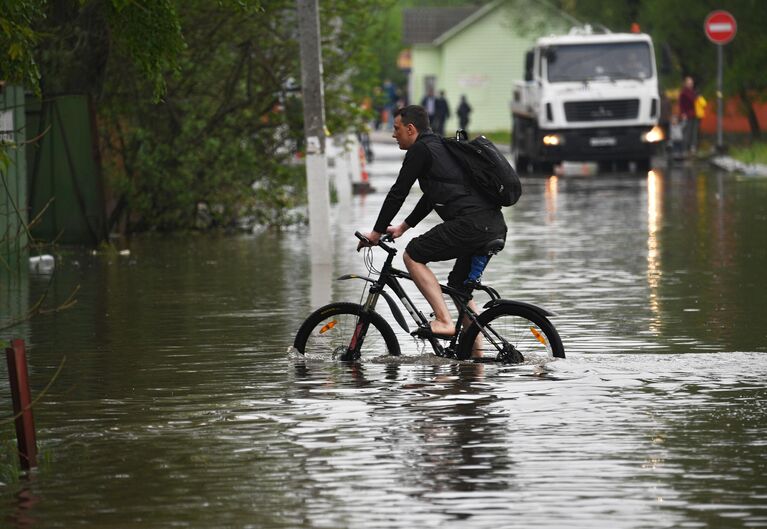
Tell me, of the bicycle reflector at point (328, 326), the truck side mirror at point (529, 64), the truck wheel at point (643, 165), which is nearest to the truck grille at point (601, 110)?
the truck wheel at point (643, 165)

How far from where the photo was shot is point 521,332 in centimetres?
1134

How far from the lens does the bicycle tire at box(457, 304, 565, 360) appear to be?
37.2 feet

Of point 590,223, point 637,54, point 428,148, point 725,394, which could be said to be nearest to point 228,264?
point 590,223

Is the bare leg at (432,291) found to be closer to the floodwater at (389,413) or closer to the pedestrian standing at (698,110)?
the floodwater at (389,413)

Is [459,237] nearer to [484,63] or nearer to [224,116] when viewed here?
[224,116]

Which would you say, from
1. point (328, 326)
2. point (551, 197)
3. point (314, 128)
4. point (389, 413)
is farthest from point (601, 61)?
point (389, 413)

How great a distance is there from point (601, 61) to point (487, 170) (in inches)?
1128

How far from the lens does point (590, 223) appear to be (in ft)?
Result: 82.7

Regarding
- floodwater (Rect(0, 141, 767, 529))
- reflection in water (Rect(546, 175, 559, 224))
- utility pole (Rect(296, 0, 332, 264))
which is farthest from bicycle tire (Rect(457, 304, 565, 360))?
reflection in water (Rect(546, 175, 559, 224))

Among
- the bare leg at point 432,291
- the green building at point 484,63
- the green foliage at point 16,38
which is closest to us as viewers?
the green foliage at point 16,38

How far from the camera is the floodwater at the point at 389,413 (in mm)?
7586

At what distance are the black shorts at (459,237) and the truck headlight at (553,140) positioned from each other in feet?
92.0

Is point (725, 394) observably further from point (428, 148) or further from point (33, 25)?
point (33, 25)

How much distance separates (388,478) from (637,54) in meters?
32.6
